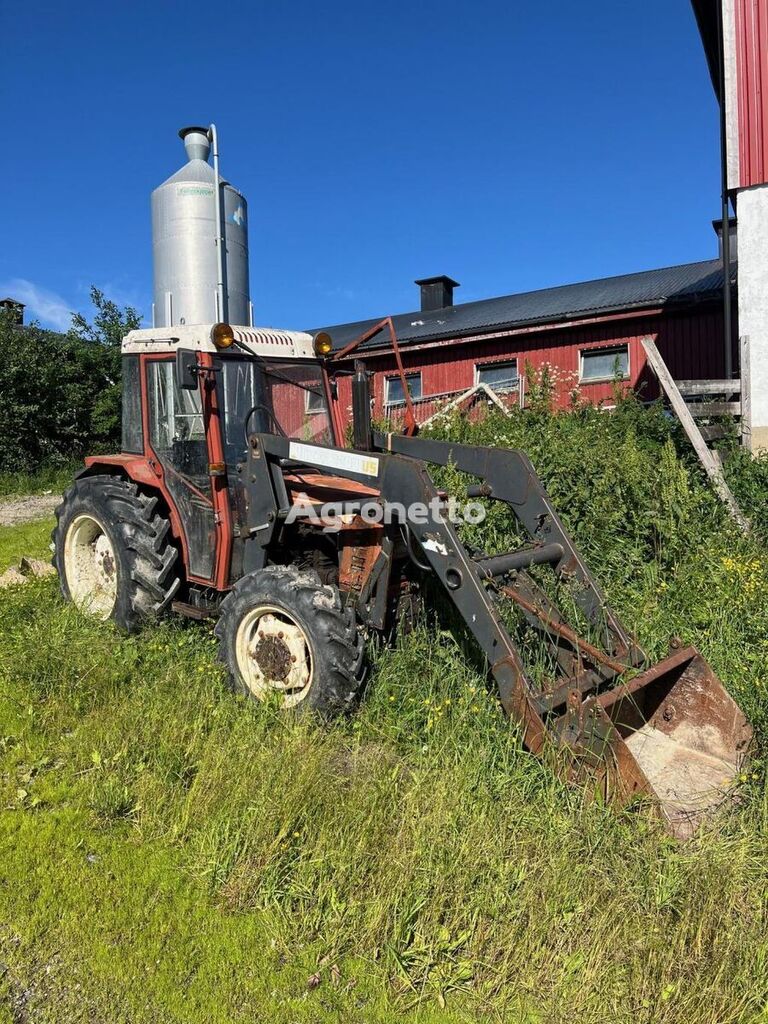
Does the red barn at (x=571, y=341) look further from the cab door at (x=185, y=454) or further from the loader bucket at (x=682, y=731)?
the loader bucket at (x=682, y=731)

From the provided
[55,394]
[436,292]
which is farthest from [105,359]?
[436,292]

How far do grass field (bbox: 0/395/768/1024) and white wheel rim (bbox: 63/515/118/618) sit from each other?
3.77ft

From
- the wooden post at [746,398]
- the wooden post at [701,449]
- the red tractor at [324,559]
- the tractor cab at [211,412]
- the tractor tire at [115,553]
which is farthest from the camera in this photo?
the wooden post at [746,398]

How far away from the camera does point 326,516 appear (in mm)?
4645

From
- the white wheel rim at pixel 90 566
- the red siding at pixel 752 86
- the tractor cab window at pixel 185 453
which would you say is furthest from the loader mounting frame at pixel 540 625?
the red siding at pixel 752 86

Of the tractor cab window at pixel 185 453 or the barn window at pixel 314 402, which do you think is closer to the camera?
the tractor cab window at pixel 185 453

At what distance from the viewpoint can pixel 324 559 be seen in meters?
5.10

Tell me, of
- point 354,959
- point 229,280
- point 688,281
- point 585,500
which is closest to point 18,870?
point 354,959

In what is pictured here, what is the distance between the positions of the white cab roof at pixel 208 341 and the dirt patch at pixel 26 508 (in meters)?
7.01

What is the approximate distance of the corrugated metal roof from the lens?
554 inches

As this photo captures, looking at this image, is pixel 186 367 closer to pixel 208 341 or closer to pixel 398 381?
pixel 208 341

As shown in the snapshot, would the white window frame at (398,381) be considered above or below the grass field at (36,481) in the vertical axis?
above

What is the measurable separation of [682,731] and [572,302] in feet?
43.7

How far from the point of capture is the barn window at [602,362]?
14398mm
